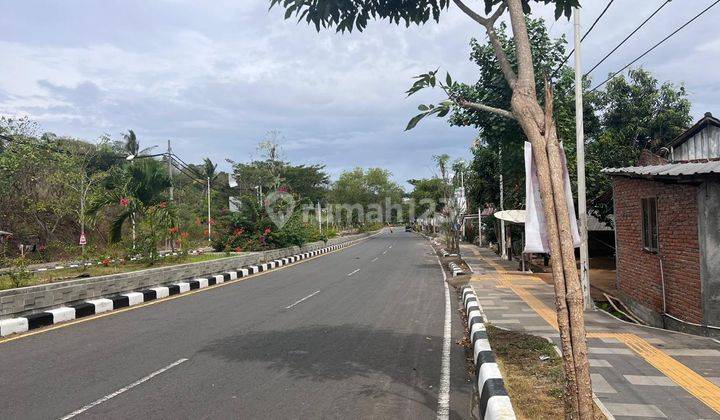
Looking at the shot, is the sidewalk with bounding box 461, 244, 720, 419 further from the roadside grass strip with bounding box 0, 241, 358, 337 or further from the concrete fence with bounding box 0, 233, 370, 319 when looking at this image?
the concrete fence with bounding box 0, 233, 370, 319

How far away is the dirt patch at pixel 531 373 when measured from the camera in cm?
475

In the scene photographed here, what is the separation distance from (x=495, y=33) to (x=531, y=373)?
3697 millimetres

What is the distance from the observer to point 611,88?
79.7 feet

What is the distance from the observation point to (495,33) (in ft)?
15.5

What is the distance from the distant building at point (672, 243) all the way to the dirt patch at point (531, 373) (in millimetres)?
2463

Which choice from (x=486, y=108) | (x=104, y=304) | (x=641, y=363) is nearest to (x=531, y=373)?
(x=641, y=363)

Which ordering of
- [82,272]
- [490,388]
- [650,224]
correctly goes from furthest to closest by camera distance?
[82,272], [650,224], [490,388]

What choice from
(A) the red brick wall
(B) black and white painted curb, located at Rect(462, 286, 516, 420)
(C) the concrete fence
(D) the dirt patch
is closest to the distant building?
(A) the red brick wall

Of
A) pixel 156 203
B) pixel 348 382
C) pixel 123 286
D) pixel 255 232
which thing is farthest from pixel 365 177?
pixel 348 382

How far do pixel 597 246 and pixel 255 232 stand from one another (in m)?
16.4

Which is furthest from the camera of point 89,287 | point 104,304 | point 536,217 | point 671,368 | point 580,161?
point 89,287

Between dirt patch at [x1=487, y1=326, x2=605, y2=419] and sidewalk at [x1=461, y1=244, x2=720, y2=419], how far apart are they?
400 millimetres

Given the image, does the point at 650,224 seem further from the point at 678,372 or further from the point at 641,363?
the point at 678,372

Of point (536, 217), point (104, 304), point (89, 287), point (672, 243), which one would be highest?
point (536, 217)
